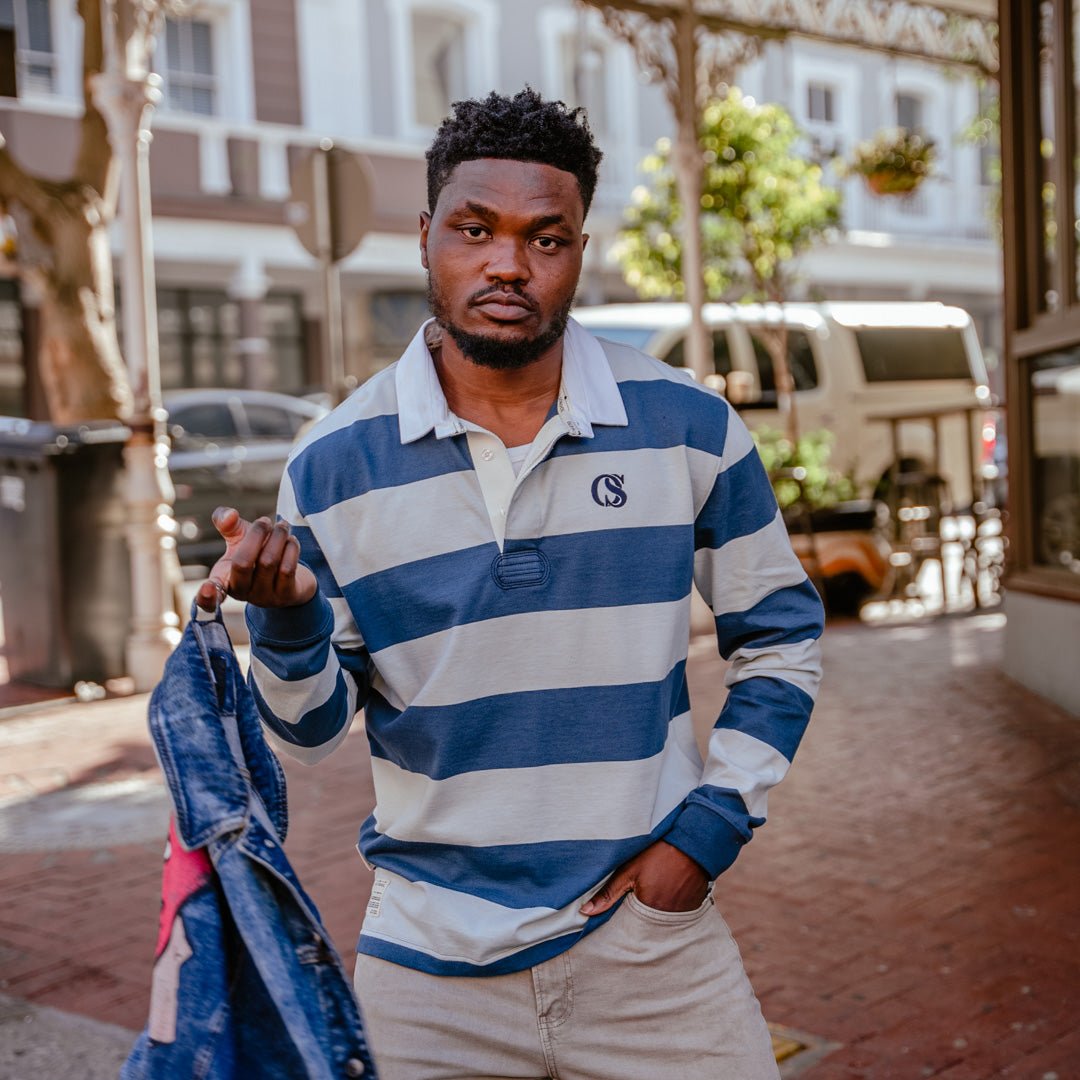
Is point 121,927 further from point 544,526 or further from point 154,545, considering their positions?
point 154,545

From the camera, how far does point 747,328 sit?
46.7 ft

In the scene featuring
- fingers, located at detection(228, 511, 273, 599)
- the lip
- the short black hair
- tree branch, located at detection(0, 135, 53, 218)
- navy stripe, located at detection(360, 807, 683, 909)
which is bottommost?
navy stripe, located at detection(360, 807, 683, 909)

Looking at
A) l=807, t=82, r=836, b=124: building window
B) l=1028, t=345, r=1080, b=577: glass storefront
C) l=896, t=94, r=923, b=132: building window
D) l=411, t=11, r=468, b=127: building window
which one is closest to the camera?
l=1028, t=345, r=1080, b=577: glass storefront

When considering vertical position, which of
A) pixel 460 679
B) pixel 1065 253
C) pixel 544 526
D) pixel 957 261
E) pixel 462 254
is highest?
pixel 957 261

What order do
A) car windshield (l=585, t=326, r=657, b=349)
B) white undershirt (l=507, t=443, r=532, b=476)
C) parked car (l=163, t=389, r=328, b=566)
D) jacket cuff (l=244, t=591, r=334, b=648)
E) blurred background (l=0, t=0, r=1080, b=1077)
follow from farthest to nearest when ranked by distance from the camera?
car windshield (l=585, t=326, r=657, b=349)
parked car (l=163, t=389, r=328, b=566)
blurred background (l=0, t=0, r=1080, b=1077)
white undershirt (l=507, t=443, r=532, b=476)
jacket cuff (l=244, t=591, r=334, b=648)

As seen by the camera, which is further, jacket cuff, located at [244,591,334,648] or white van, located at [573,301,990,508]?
white van, located at [573,301,990,508]

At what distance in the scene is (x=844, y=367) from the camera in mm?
14383

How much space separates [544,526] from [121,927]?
3266 millimetres

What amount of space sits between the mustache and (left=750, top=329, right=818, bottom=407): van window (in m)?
12.0

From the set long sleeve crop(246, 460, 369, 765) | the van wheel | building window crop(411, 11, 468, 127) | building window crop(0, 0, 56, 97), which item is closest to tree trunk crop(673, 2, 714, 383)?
the van wheel

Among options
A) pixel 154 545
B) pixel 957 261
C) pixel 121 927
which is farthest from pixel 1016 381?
pixel 957 261

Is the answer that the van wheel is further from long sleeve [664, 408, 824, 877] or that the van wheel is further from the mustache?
the mustache

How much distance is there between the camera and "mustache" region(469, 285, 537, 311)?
2.06 metres

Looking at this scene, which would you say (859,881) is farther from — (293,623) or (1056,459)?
(1056,459)
